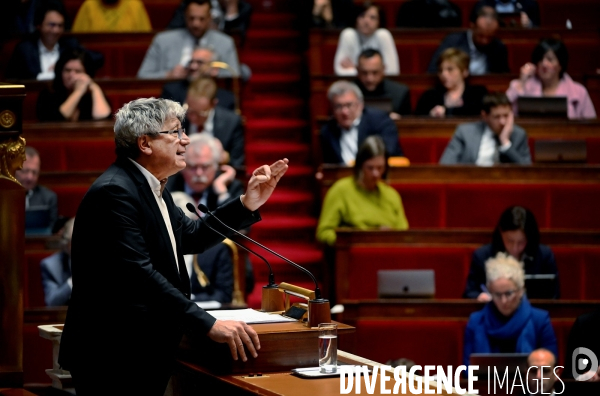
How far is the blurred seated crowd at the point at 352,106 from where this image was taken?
2.94 meters

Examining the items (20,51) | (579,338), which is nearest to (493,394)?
(579,338)

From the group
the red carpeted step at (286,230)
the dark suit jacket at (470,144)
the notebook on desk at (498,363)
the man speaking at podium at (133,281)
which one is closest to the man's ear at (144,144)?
the man speaking at podium at (133,281)

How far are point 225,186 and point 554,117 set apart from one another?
1301mm

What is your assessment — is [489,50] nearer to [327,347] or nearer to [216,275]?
[216,275]

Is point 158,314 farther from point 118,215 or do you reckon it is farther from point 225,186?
point 225,186

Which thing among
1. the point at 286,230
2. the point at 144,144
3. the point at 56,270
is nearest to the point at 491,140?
the point at 286,230

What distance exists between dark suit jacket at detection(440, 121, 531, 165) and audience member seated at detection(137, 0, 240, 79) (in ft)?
3.16

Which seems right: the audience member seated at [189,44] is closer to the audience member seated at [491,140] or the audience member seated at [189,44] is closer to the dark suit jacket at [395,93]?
the dark suit jacket at [395,93]

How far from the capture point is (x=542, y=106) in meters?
3.87

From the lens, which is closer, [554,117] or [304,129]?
[554,117]

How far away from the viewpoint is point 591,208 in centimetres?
349

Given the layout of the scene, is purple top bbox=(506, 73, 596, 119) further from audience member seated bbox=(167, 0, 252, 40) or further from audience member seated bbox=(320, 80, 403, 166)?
audience member seated bbox=(167, 0, 252, 40)

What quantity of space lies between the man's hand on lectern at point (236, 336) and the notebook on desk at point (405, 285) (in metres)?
1.53

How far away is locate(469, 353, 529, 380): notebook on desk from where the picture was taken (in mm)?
2455
